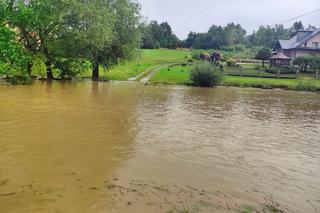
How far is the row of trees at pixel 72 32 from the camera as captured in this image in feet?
112

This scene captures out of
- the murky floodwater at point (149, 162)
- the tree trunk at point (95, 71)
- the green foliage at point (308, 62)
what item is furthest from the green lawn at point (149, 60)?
the murky floodwater at point (149, 162)

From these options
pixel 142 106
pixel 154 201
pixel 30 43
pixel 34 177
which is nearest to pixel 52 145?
pixel 34 177

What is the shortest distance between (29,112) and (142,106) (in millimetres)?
6540

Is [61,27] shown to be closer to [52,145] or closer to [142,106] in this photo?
[142,106]

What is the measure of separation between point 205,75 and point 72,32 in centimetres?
1372

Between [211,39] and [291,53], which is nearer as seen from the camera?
[291,53]

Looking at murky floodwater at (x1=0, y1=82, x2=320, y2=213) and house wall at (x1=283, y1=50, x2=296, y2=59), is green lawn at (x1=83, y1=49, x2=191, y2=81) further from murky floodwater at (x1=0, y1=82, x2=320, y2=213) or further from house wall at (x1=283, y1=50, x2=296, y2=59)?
murky floodwater at (x1=0, y1=82, x2=320, y2=213)

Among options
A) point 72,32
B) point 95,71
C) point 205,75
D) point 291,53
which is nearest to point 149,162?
point 72,32

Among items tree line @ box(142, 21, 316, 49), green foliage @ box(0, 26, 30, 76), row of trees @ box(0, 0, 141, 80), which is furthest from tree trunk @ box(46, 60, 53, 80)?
tree line @ box(142, 21, 316, 49)

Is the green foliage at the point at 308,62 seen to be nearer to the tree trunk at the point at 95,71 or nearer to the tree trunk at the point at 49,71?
the tree trunk at the point at 95,71

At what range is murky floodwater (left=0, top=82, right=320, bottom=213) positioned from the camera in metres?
→ 7.00

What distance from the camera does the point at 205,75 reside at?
41844 millimetres

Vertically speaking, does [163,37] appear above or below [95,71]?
above

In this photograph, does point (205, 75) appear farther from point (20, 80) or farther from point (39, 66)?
point (20, 80)
